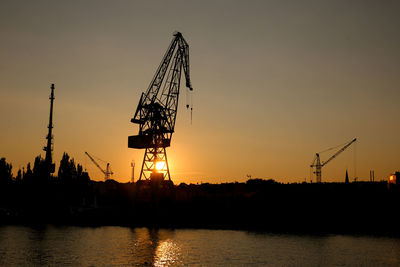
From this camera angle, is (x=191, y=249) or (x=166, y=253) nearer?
(x=166, y=253)

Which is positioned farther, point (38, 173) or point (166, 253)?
point (38, 173)

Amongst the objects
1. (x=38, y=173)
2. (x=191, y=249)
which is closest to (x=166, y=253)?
(x=191, y=249)

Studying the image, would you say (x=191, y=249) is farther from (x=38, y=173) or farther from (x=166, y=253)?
(x=38, y=173)

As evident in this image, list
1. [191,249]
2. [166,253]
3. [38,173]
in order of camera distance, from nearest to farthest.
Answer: [166,253], [191,249], [38,173]

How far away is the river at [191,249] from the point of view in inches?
2053

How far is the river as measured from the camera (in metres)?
52.2

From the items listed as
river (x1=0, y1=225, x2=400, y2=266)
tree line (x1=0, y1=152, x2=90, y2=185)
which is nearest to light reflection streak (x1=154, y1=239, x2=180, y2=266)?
river (x1=0, y1=225, x2=400, y2=266)

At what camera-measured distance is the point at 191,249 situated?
206 ft

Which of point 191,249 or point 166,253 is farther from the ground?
point 191,249

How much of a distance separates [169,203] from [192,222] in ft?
33.5

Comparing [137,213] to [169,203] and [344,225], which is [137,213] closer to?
[169,203]

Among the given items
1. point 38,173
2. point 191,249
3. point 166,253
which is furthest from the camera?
point 38,173

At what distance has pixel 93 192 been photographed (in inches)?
5226

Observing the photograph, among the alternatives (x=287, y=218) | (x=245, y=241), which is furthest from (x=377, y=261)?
(x=287, y=218)
